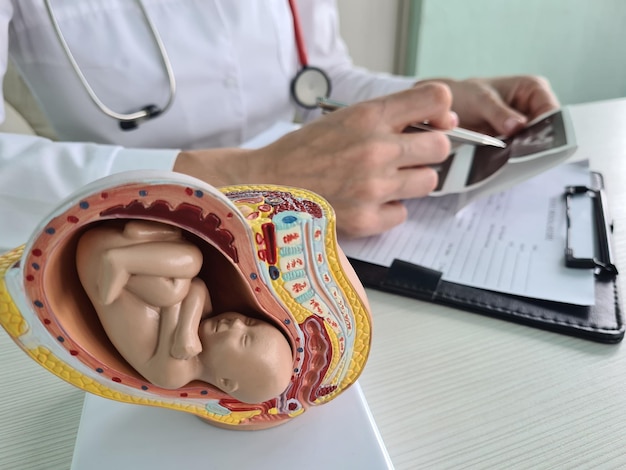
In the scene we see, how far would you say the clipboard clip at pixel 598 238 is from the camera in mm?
415

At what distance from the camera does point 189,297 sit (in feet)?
0.72

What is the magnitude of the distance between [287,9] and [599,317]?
56 cm

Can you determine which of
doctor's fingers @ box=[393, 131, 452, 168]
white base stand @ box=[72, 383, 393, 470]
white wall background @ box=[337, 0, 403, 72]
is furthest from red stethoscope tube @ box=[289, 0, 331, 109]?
white wall background @ box=[337, 0, 403, 72]

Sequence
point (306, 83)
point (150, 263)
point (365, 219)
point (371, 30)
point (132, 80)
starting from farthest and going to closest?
point (371, 30), point (306, 83), point (132, 80), point (365, 219), point (150, 263)

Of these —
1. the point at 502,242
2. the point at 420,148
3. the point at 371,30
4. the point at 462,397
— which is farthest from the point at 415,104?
the point at 371,30

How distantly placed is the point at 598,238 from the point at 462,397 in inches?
9.0

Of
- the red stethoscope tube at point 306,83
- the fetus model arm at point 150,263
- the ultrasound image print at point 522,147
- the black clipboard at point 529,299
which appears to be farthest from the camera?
the red stethoscope tube at point 306,83

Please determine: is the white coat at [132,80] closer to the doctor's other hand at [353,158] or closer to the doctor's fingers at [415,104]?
the doctor's other hand at [353,158]

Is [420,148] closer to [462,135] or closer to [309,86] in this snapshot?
[462,135]

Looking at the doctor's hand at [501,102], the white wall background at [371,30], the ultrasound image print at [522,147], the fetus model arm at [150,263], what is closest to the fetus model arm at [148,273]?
the fetus model arm at [150,263]

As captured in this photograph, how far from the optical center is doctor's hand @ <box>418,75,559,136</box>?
594 millimetres

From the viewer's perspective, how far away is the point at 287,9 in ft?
2.33

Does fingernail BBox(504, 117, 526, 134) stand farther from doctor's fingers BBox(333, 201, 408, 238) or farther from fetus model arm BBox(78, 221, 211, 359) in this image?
fetus model arm BBox(78, 221, 211, 359)

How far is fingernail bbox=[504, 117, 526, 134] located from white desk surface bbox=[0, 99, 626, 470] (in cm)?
28
